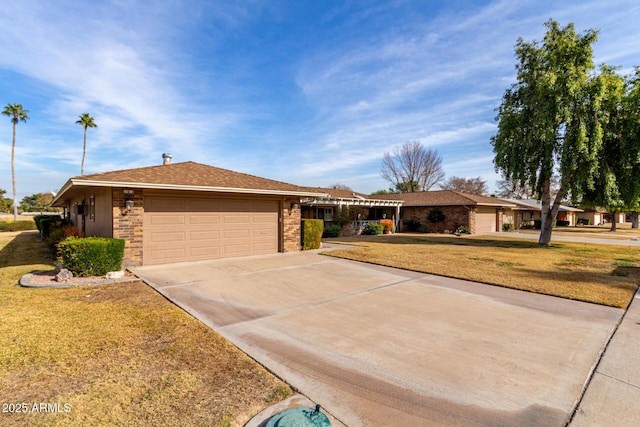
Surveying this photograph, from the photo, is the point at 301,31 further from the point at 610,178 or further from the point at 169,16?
the point at 610,178

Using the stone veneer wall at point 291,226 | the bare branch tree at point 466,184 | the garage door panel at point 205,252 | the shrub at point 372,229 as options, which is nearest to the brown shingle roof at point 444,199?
the shrub at point 372,229

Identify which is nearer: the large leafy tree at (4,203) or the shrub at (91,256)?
the shrub at (91,256)

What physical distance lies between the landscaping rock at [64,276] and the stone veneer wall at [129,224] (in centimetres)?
146

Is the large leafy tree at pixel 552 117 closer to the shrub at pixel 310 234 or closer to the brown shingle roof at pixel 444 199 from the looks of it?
the brown shingle roof at pixel 444 199

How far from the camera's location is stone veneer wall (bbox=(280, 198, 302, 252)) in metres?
12.2

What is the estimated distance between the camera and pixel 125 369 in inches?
127

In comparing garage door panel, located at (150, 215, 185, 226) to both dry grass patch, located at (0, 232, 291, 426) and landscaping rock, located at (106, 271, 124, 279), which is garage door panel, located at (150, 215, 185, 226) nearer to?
A: landscaping rock, located at (106, 271, 124, 279)

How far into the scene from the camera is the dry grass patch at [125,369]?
2.51 meters

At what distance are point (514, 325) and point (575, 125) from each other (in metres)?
14.2

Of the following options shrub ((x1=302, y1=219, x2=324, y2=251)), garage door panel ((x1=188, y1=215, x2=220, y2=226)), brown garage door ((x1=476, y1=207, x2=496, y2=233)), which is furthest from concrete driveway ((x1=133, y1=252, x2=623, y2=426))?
brown garage door ((x1=476, y1=207, x2=496, y2=233))

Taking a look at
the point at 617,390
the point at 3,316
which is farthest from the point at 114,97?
the point at 617,390

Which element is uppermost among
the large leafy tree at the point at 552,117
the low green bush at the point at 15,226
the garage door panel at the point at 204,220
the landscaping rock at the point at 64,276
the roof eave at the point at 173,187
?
the large leafy tree at the point at 552,117

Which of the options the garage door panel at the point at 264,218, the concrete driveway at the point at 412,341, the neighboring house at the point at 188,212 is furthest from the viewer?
the garage door panel at the point at 264,218

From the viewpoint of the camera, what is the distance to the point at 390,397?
278cm
